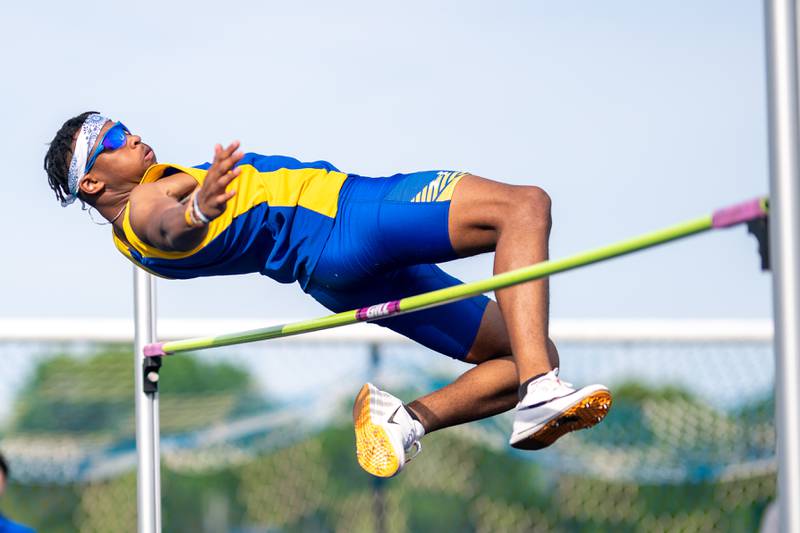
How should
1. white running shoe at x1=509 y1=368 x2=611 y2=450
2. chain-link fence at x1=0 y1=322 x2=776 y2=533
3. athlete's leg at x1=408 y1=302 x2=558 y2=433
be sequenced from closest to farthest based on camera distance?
white running shoe at x1=509 y1=368 x2=611 y2=450 → athlete's leg at x1=408 y1=302 x2=558 y2=433 → chain-link fence at x1=0 y1=322 x2=776 y2=533

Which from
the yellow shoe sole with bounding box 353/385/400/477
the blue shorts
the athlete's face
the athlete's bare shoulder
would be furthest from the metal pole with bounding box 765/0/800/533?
the athlete's face

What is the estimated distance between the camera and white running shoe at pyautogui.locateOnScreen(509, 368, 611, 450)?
3.19 m

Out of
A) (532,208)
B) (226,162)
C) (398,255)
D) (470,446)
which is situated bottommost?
(470,446)

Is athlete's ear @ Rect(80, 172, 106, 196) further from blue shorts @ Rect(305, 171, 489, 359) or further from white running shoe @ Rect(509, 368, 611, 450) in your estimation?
white running shoe @ Rect(509, 368, 611, 450)

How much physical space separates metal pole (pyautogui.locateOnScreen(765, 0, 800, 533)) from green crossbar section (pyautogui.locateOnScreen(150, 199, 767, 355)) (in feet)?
0.37

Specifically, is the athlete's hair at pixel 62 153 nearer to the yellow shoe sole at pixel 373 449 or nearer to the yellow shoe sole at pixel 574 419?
the yellow shoe sole at pixel 373 449

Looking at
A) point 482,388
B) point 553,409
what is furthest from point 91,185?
point 553,409

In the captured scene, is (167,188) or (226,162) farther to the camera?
(167,188)

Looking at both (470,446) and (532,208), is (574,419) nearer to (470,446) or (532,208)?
(532,208)

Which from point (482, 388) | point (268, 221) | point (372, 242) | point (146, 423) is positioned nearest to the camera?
point (372, 242)

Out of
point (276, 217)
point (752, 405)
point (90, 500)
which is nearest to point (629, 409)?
point (752, 405)

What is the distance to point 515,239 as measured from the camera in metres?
3.38

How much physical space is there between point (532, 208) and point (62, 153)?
1.47 metres

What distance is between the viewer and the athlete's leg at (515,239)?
3.34m
